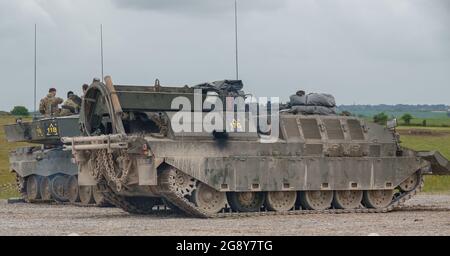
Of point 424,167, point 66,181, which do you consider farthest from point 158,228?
point 66,181

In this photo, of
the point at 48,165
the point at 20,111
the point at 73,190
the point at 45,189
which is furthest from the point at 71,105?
the point at 20,111

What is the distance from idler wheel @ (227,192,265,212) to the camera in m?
31.1

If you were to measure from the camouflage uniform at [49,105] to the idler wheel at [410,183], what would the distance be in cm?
1368

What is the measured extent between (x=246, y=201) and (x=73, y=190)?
1114 centimetres

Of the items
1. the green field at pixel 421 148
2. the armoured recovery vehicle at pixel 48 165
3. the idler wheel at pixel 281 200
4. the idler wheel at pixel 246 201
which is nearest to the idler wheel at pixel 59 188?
the armoured recovery vehicle at pixel 48 165

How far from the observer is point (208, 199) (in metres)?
30.6

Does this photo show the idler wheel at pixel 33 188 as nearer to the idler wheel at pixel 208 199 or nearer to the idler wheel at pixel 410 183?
the idler wheel at pixel 208 199

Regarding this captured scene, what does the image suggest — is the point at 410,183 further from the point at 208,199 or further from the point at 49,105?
the point at 49,105

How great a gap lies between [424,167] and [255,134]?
548 cm

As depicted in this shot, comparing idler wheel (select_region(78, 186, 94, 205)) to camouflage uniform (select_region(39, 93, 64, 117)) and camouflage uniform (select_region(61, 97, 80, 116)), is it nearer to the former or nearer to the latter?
camouflage uniform (select_region(61, 97, 80, 116))

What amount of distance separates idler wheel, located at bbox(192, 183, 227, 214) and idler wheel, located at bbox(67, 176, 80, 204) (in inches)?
423

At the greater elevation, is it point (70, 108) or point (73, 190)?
point (70, 108)

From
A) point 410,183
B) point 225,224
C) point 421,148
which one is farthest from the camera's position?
point 421,148
